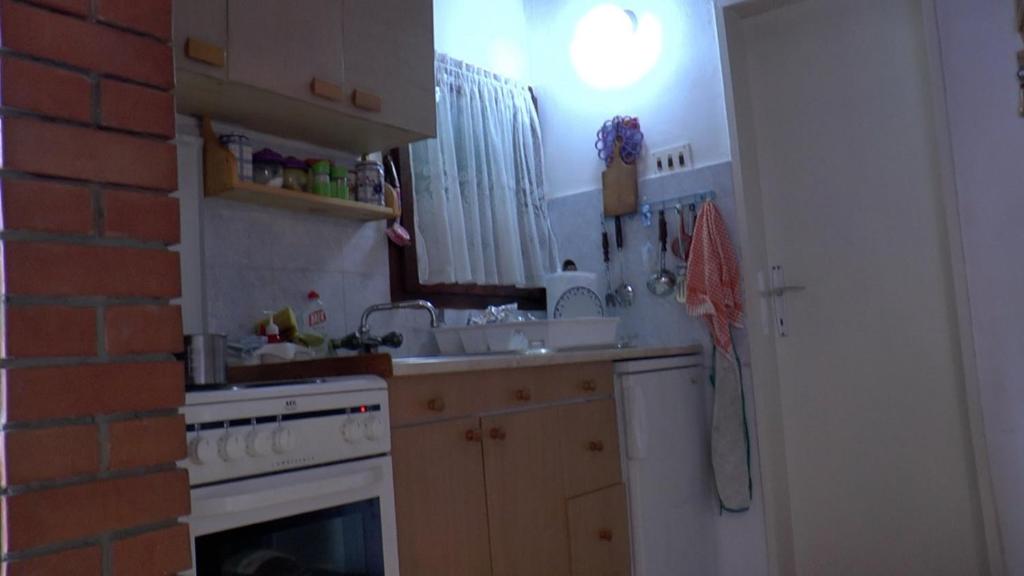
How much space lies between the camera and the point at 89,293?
1053 millimetres

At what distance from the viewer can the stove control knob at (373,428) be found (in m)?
1.65

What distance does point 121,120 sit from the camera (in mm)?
1108

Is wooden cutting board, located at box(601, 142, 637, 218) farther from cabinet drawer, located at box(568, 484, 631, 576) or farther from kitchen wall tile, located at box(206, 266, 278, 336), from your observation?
kitchen wall tile, located at box(206, 266, 278, 336)

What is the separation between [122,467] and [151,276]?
27cm

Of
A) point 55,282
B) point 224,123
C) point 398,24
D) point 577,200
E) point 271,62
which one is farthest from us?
point 577,200

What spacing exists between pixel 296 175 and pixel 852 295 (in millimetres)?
1971

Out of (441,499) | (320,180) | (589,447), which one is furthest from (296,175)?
(589,447)

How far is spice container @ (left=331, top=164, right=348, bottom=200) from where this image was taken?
2375 millimetres

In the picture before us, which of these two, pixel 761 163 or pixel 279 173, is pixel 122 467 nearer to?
pixel 279 173

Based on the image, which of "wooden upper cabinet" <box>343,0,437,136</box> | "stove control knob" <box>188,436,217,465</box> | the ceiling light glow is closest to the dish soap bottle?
"wooden upper cabinet" <box>343,0,437,136</box>

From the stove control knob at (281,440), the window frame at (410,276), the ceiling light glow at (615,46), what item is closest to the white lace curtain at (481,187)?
the window frame at (410,276)

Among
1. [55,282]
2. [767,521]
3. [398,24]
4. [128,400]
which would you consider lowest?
[767,521]

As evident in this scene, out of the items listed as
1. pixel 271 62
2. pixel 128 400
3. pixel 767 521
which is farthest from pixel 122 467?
pixel 767 521

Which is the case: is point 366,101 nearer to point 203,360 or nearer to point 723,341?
point 203,360
